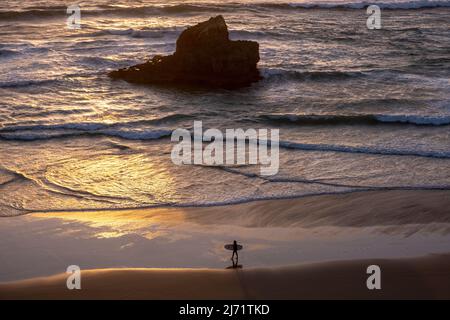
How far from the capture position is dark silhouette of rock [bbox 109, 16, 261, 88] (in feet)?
63.5

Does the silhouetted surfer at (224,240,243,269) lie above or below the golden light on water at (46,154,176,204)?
below

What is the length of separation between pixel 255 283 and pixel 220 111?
866cm

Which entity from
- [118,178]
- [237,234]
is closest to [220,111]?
[118,178]

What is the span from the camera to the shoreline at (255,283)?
8.52 metres

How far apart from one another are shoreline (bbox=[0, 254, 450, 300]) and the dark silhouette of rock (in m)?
10.7

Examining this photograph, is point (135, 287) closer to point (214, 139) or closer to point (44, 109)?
point (214, 139)

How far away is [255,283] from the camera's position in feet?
28.8

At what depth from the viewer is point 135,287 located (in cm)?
865
